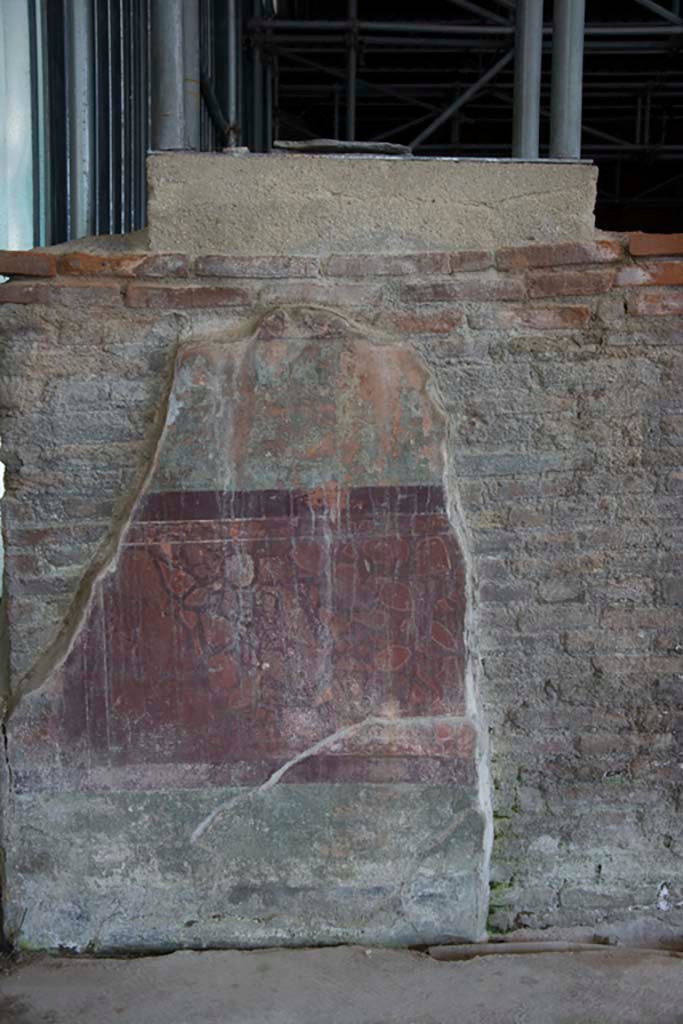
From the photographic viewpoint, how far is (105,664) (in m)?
2.53

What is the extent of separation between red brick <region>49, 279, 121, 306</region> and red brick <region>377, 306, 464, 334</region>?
0.66 m

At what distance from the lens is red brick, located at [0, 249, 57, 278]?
240 cm

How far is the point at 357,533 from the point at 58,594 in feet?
2.57

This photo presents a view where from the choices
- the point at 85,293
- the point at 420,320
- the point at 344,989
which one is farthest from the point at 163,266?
the point at 344,989

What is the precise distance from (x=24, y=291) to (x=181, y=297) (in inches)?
14.9

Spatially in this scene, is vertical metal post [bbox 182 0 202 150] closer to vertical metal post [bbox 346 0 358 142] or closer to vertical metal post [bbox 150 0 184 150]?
vertical metal post [bbox 150 0 184 150]

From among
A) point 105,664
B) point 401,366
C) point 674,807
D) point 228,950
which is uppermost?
point 401,366

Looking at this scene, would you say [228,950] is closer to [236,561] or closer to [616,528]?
[236,561]

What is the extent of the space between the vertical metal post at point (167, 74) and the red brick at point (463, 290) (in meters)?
1.06

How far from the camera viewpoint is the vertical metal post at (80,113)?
3256mm

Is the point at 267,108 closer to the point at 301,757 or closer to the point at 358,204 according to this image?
the point at 358,204

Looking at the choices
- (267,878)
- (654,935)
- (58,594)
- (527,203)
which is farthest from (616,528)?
(58,594)

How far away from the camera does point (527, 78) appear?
4648mm

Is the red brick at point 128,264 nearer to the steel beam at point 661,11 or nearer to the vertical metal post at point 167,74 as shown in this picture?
the vertical metal post at point 167,74
